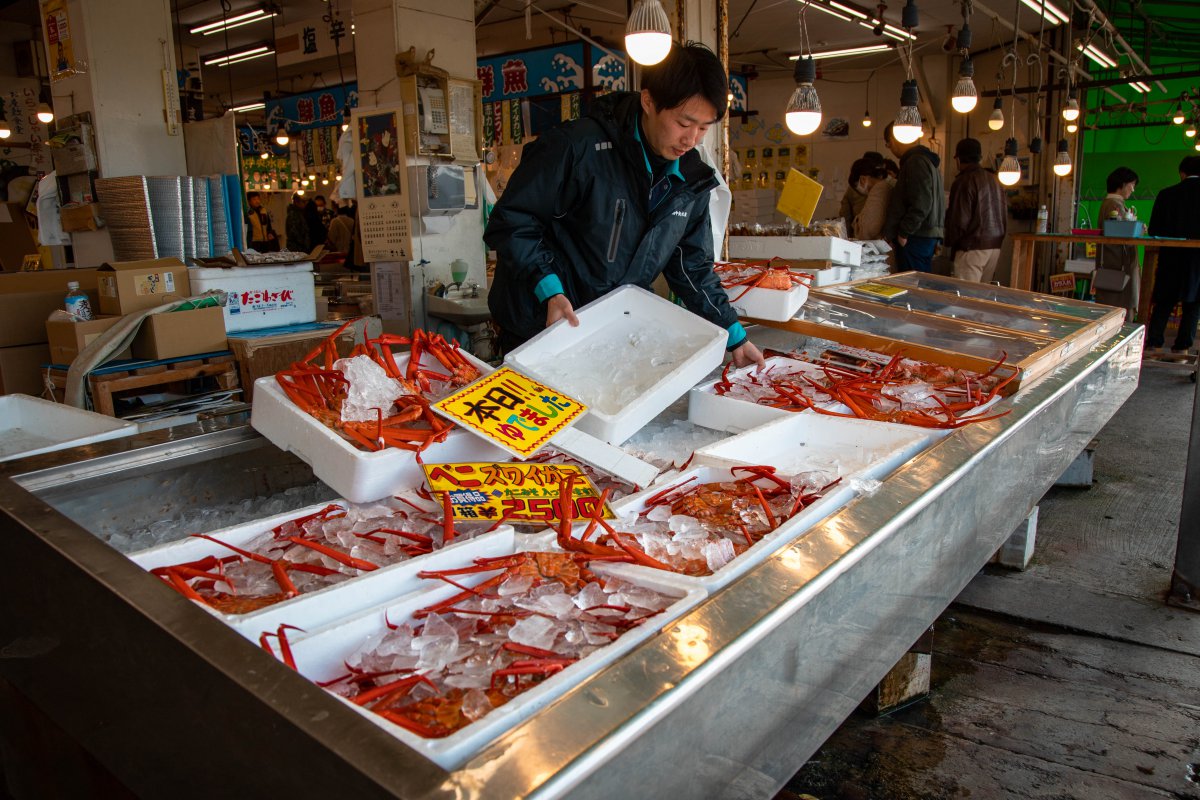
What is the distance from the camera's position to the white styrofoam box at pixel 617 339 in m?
1.95

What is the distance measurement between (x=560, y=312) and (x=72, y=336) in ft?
9.08

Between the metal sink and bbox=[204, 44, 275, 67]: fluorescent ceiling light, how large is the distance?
888 centimetres

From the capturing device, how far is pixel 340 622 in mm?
1147

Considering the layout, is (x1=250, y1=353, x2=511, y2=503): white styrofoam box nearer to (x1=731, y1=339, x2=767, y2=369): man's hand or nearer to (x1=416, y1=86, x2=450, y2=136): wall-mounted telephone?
(x1=731, y1=339, x2=767, y2=369): man's hand

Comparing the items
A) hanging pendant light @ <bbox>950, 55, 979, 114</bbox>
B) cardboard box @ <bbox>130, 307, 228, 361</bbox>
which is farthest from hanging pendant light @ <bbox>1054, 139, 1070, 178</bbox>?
cardboard box @ <bbox>130, 307, 228, 361</bbox>

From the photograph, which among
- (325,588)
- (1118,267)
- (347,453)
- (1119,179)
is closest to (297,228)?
(1118,267)

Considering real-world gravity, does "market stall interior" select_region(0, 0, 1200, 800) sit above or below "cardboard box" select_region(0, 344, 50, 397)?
above

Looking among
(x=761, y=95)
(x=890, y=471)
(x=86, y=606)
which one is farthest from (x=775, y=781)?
(x=761, y=95)

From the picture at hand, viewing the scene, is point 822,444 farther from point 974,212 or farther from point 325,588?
point 974,212

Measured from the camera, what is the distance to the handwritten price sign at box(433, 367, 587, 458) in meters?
1.70

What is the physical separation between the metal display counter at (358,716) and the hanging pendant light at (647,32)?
2679 mm

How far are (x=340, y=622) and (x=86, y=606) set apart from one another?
362 millimetres

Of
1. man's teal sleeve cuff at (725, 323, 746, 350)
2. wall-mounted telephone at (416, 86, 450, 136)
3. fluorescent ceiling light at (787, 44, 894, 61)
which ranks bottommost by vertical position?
man's teal sleeve cuff at (725, 323, 746, 350)

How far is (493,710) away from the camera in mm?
923
